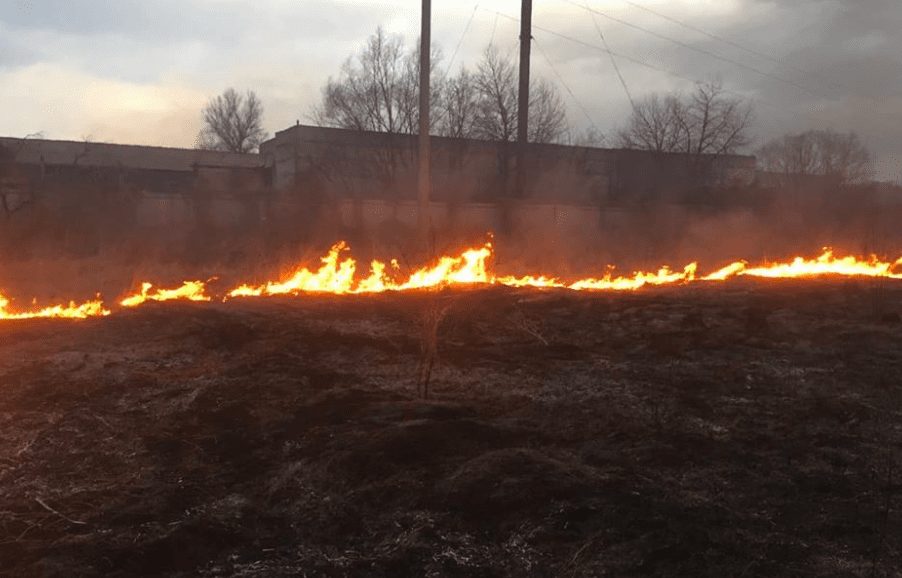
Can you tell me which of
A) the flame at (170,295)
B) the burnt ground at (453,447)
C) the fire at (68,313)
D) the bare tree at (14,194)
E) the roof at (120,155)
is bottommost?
the burnt ground at (453,447)

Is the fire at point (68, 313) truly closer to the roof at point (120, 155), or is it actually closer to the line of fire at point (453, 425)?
the line of fire at point (453, 425)

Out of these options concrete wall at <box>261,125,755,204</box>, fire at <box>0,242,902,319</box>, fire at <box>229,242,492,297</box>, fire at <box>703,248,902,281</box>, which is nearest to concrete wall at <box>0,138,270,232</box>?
concrete wall at <box>261,125,755,204</box>

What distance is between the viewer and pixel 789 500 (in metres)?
5.05

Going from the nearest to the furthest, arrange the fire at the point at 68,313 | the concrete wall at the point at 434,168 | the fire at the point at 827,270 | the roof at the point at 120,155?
the fire at the point at 68,313 < the fire at the point at 827,270 < the concrete wall at the point at 434,168 < the roof at the point at 120,155

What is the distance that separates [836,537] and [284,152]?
1419 inches

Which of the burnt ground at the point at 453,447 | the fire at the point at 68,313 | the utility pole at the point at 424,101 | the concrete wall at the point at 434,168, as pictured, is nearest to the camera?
the burnt ground at the point at 453,447

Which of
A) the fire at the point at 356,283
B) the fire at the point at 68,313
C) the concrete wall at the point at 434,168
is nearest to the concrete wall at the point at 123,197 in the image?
the concrete wall at the point at 434,168

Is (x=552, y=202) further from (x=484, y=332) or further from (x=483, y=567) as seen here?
(x=483, y=567)

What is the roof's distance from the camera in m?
40.3

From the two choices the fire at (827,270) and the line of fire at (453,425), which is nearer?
the line of fire at (453,425)

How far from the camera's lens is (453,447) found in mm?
6023

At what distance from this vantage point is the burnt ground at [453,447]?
4473 millimetres

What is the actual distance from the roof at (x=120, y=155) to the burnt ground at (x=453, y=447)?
33056 millimetres

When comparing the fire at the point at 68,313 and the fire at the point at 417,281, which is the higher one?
the fire at the point at 417,281
